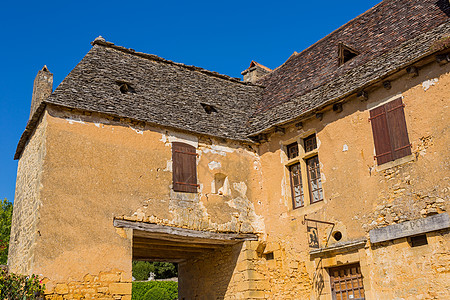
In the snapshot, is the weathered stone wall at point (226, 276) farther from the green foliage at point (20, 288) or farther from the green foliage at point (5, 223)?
the green foliage at point (5, 223)

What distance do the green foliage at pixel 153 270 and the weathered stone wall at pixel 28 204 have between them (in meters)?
21.3

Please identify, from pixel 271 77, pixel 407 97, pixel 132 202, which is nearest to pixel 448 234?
pixel 407 97

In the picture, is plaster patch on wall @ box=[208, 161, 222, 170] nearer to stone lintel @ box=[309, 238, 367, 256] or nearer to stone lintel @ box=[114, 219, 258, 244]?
stone lintel @ box=[114, 219, 258, 244]

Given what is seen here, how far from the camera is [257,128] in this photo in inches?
494

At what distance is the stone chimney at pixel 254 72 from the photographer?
1680cm

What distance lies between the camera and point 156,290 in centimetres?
2570

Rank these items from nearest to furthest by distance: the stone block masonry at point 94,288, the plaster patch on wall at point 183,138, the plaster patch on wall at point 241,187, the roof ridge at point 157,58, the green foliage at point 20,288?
the green foliage at point 20,288 < the stone block masonry at point 94,288 < the plaster patch on wall at point 183,138 < the plaster patch on wall at point 241,187 < the roof ridge at point 157,58

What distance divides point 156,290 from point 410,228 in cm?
1953

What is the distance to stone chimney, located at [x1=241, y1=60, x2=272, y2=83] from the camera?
16797 mm

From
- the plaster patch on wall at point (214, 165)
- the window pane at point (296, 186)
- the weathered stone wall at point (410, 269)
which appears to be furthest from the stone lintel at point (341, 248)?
the plaster patch on wall at point (214, 165)

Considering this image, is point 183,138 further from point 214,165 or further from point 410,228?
point 410,228

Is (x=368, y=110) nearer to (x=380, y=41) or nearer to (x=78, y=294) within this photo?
(x=380, y=41)

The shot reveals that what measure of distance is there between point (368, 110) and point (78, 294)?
23.3ft

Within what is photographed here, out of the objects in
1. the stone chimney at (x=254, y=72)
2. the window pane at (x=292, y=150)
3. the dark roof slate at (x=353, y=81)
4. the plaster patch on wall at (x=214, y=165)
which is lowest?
the plaster patch on wall at (x=214, y=165)
